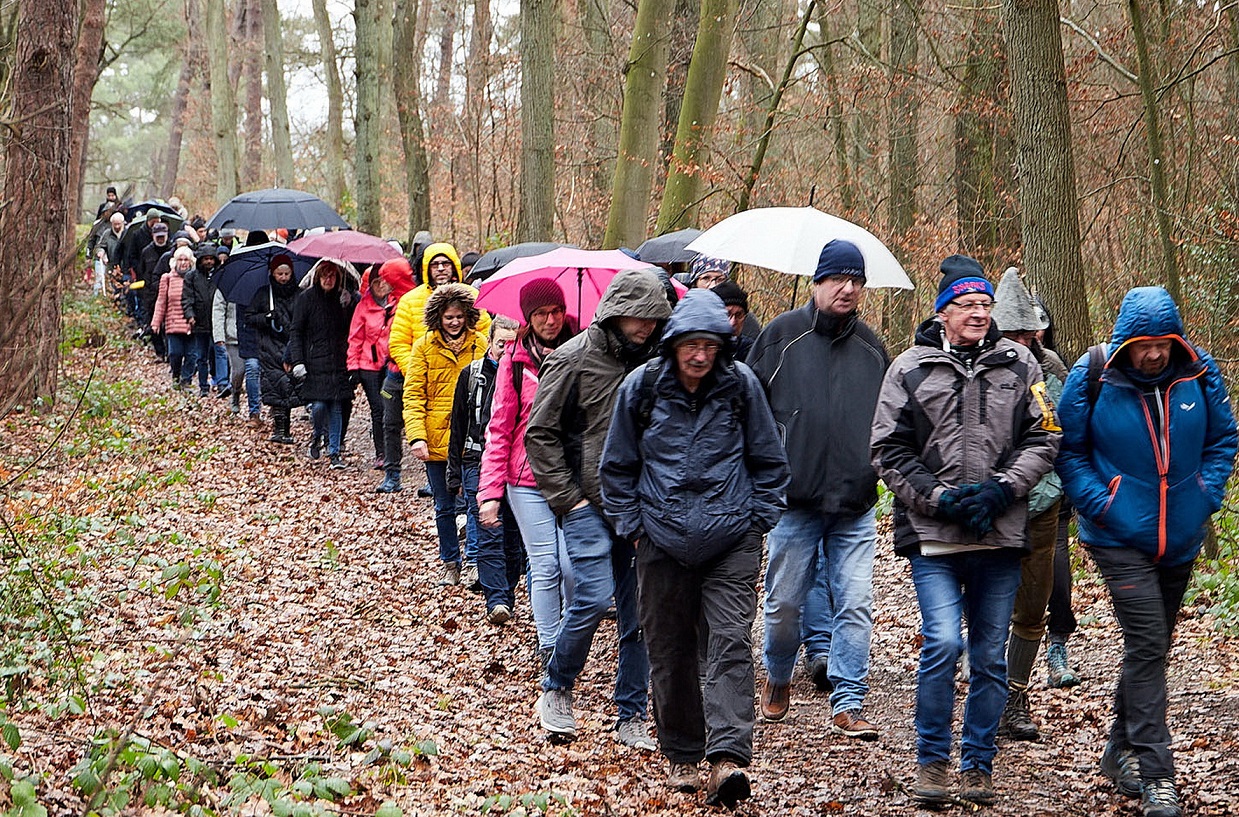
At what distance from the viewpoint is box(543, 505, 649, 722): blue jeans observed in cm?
656

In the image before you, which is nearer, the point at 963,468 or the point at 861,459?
the point at 963,468

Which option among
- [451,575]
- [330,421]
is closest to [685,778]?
[451,575]

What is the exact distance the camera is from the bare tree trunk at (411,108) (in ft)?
78.0

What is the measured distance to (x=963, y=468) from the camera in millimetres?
5711

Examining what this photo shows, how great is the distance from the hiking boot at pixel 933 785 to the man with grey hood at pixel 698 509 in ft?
2.51

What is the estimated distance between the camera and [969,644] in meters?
5.80

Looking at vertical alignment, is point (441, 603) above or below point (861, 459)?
below

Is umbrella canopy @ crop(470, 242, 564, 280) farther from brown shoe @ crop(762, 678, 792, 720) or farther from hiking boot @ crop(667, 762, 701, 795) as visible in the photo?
hiking boot @ crop(667, 762, 701, 795)

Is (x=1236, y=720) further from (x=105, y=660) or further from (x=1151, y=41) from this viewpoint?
(x=1151, y=41)

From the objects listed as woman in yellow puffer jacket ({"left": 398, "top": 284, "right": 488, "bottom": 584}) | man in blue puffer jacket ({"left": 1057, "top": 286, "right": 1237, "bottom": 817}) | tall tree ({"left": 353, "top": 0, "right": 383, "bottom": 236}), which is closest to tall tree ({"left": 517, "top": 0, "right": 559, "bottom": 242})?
woman in yellow puffer jacket ({"left": 398, "top": 284, "right": 488, "bottom": 584})

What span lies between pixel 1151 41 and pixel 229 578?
10266mm

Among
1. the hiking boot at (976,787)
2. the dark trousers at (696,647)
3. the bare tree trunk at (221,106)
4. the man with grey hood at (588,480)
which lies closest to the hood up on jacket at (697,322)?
the man with grey hood at (588,480)

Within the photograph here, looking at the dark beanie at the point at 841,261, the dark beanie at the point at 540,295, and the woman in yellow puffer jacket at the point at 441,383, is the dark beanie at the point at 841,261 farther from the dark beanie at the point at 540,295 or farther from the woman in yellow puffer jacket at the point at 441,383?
the woman in yellow puffer jacket at the point at 441,383

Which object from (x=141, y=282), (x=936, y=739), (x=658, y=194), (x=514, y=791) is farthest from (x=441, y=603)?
(x=141, y=282)
